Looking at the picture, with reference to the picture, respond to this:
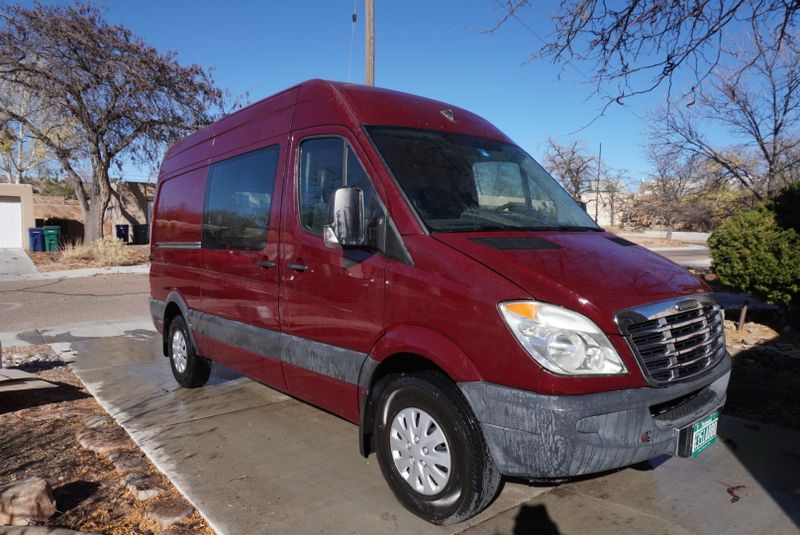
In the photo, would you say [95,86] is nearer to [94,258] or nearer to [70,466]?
[94,258]

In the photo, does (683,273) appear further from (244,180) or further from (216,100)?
(216,100)

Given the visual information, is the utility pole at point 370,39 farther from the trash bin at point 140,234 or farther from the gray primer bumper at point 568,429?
the trash bin at point 140,234

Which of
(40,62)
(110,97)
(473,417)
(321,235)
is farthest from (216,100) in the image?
(473,417)

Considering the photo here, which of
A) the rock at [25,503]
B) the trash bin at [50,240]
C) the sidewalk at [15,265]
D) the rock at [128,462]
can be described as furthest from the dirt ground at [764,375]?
the trash bin at [50,240]

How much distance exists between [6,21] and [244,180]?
1748 centimetres

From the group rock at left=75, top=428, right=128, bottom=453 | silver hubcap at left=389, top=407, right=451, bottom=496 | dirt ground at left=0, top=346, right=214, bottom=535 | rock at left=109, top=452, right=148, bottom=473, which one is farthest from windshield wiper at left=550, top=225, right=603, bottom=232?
rock at left=75, top=428, right=128, bottom=453

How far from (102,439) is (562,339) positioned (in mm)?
3607

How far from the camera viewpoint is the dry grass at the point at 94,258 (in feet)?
58.5

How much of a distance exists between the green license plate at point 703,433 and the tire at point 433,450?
1016 millimetres

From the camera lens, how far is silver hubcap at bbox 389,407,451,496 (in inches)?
118

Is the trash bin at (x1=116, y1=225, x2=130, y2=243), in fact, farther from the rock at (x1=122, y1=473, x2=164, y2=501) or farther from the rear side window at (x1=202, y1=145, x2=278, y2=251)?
the rock at (x1=122, y1=473, x2=164, y2=501)

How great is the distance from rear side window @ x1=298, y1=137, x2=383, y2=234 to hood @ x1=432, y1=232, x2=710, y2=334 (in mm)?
746

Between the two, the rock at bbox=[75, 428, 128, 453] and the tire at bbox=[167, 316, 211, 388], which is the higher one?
the tire at bbox=[167, 316, 211, 388]

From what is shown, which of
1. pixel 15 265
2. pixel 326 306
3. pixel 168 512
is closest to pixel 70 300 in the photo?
pixel 15 265
